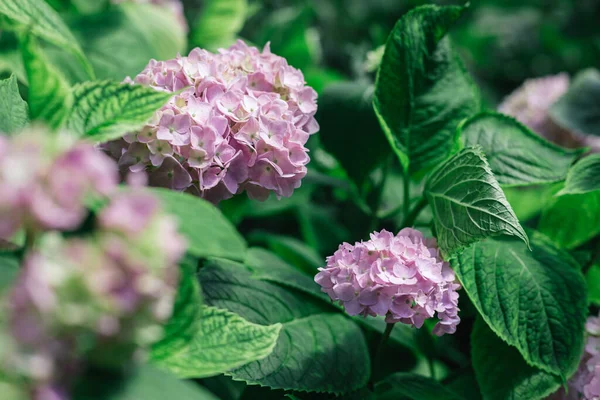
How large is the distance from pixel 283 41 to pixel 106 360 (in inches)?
39.2

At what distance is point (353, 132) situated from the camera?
2.28ft

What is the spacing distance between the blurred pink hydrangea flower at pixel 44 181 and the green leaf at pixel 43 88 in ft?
0.32

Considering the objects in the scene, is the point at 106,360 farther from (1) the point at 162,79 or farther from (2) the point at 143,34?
(2) the point at 143,34

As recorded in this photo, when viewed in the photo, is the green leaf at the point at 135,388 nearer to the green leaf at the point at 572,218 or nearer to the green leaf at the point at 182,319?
the green leaf at the point at 182,319

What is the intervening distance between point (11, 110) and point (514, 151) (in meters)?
0.46

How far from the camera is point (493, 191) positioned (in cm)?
45

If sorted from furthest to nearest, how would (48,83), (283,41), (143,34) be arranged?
(283,41) → (143,34) → (48,83)

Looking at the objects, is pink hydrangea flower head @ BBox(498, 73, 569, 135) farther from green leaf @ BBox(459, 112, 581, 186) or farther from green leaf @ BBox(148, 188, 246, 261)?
green leaf @ BBox(148, 188, 246, 261)

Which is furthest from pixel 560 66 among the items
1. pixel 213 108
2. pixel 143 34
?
pixel 213 108

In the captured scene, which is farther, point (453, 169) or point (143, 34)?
point (143, 34)

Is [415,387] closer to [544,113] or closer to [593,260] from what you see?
[593,260]

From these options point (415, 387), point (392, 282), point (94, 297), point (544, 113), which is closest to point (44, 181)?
point (94, 297)

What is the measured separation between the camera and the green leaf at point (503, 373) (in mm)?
526

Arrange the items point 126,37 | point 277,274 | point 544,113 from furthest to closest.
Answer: point 544,113, point 126,37, point 277,274
